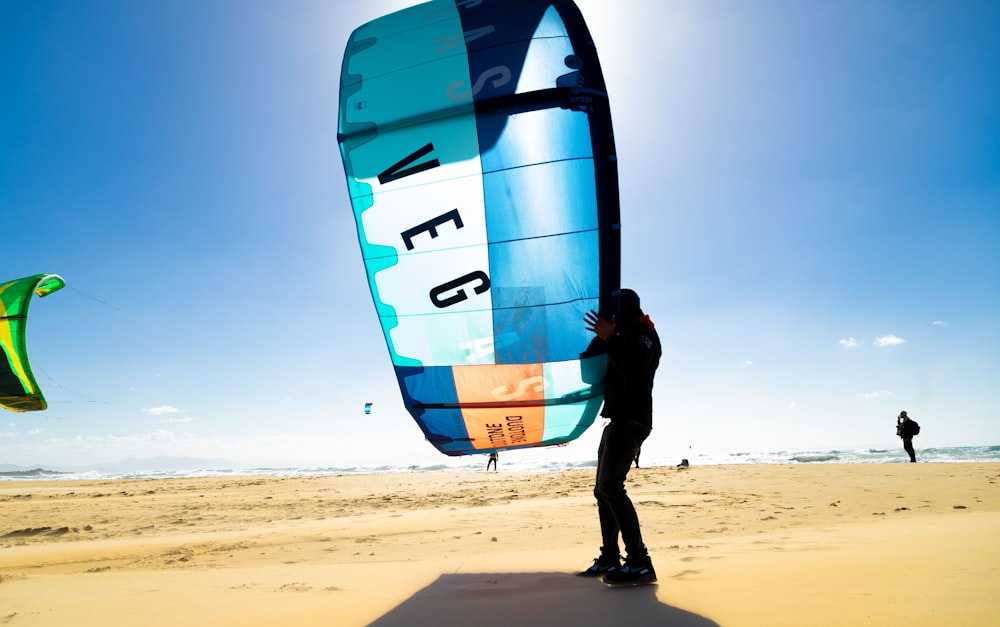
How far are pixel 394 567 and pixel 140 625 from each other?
4.99 feet

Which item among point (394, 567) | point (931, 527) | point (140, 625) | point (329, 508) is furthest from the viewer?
point (329, 508)

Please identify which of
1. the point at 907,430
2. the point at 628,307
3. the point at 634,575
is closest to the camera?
the point at 634,575

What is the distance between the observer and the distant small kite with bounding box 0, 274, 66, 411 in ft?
37.9

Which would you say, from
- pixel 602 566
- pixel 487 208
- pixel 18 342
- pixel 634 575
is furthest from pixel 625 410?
pixel 18 342

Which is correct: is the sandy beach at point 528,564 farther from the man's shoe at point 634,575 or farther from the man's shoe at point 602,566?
the man's shoe at point 602,566

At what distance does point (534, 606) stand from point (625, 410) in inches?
40.9

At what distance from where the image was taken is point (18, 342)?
11.7 meters

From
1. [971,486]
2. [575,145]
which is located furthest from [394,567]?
[971,486]

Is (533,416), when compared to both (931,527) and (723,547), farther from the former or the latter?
(931,527)

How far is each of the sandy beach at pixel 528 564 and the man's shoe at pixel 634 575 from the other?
0.07 m

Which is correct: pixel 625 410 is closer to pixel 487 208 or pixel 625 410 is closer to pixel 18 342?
pixel 487 208

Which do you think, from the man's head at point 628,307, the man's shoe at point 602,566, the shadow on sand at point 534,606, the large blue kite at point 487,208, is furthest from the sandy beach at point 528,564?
the man's head at point 628,307

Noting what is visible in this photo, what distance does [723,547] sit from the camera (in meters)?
3.62

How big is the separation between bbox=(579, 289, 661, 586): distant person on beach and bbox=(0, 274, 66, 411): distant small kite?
551 inches
